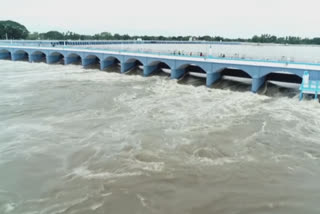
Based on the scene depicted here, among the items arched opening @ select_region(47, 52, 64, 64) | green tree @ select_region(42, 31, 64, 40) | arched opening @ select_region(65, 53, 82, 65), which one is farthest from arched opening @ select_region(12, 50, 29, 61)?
green tree @ select_region(42, 31, 64, 40)

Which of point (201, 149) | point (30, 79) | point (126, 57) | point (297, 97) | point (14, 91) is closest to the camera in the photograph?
point (201, 149)

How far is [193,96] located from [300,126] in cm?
947

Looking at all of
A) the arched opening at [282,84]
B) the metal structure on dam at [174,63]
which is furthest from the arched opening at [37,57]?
the arched opening at [282,84]

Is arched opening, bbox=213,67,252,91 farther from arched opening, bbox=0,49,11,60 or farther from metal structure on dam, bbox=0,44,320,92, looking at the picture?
arched opening, bbox=0,49,11,60

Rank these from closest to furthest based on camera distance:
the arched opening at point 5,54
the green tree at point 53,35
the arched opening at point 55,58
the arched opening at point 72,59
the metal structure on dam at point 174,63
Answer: the metal structure on dam at point 174,63 → the arched opening at point 72,59 → the arched opening at point 55,58 → the arched opening at point 5,54 → the green tree at point 53,35

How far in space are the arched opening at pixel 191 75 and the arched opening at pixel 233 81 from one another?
210 cm

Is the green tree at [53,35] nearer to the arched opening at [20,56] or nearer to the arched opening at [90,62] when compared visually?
the arched opening at [20,56]

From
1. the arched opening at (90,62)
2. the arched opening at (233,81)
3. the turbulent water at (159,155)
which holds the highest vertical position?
the arched opening at (90,62)

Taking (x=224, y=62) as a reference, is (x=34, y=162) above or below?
below

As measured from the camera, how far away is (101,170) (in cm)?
1080

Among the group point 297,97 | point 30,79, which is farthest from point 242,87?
point 30,79

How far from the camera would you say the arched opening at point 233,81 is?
2588cm

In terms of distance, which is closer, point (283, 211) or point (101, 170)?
point (283, 211)

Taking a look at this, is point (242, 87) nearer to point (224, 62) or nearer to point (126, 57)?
point (224, 62)
